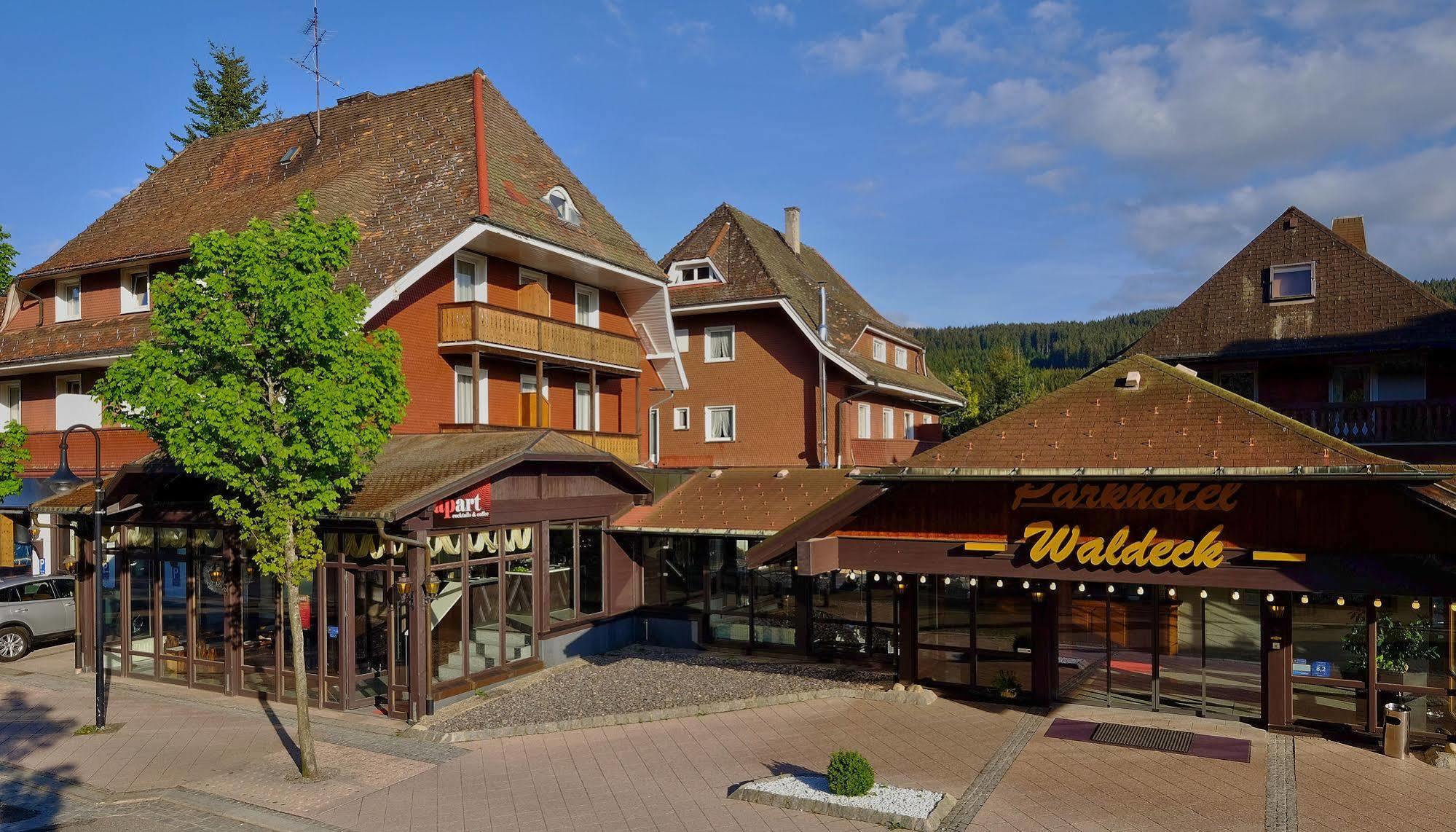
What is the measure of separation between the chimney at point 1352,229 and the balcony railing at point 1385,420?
8.94m

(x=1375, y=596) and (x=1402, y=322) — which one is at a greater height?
(x=1402, y=322)

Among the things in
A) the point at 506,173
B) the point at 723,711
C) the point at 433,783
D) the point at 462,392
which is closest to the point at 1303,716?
the point at 723,711

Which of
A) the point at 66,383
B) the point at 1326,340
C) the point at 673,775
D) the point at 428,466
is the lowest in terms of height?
the point at 673,775

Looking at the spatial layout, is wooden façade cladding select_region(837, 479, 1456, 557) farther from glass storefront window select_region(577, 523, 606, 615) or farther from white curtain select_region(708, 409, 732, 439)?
white curtain select_region(708, 409, 732, 439)

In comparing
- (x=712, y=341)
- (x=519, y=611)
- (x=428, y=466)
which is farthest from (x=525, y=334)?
(x=712, y=341)

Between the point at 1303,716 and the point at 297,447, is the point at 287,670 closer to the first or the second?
the point at 297,447

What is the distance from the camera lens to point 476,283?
24344 millimetres

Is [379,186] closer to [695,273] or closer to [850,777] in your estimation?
[695,273]

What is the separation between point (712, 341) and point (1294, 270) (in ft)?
58.0

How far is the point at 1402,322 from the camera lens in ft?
87.4

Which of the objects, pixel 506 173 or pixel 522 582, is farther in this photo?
pixel 506 173

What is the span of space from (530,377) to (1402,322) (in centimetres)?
2323

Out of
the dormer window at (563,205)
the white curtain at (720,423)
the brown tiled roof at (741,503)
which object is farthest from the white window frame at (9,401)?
the white curtain at (720,423)

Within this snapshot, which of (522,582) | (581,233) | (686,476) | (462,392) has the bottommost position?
(522,582)
